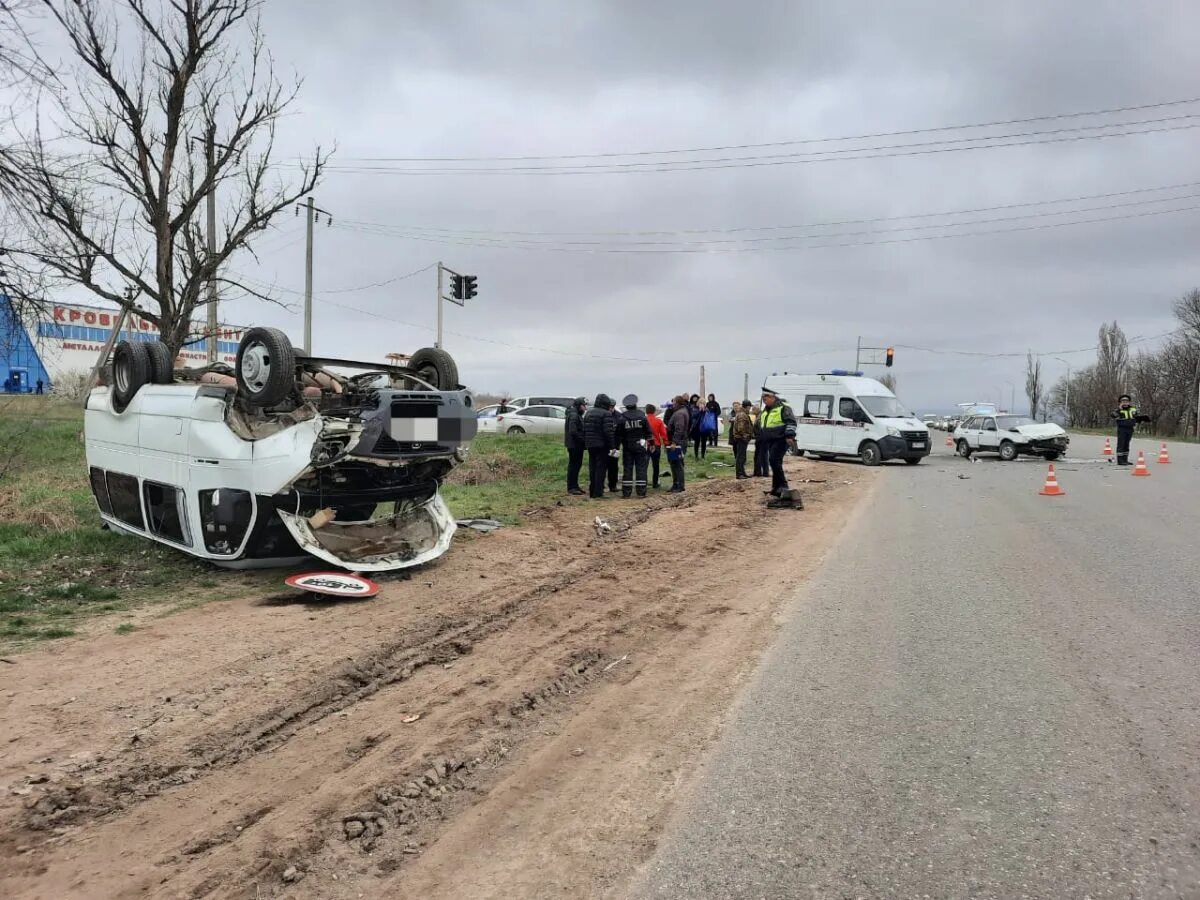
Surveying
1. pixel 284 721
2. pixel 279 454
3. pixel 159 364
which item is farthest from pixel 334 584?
pixel 159 364

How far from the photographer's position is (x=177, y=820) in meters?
2.98

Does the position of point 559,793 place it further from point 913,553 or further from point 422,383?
point 913,553

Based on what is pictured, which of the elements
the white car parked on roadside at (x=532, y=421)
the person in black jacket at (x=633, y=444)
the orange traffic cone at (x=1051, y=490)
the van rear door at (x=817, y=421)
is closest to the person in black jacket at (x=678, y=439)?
the person in black jacket at (x=633, y=444)

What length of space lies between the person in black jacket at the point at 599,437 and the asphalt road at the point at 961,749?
6337 millimetres

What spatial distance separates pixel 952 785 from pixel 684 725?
1.21 meters

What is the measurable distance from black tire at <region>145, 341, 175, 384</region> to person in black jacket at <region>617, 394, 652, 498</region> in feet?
23.9

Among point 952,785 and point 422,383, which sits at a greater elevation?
point 422,383

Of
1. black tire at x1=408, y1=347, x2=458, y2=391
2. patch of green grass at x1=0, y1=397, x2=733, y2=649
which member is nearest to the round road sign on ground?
patch of green grass at x1=0, y1=397, x2=733, y2=649

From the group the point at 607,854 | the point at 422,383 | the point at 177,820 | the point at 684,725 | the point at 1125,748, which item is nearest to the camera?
the point at 607,854

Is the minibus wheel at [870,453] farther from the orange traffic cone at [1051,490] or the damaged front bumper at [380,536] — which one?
the damaged front bumper at [380,536]

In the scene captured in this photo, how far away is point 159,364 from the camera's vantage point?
295 inches

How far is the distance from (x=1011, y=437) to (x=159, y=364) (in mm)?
23228

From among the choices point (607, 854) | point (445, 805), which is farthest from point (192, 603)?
point (607, 854)

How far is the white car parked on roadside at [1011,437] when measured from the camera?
75.8ft
